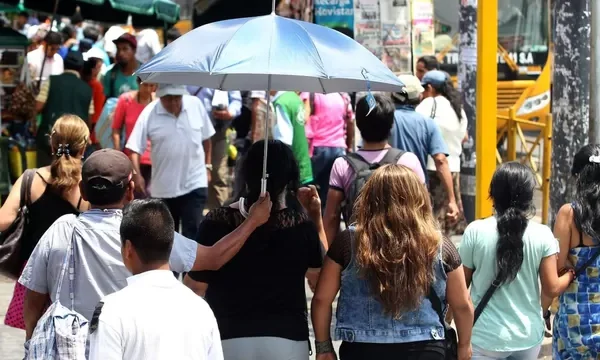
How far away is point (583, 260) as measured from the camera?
530 centimetres

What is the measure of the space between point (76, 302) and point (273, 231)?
845 millimetres

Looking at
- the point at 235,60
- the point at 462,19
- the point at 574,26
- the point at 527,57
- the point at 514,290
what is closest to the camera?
the point at 235,60

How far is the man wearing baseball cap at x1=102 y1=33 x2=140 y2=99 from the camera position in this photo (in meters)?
11.3

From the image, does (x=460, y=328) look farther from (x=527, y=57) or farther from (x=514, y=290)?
(x=527, y=57)

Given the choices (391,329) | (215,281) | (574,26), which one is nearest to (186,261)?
(215,281)

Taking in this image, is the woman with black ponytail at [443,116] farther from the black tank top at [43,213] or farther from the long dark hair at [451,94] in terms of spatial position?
the black tank top at [43,213]

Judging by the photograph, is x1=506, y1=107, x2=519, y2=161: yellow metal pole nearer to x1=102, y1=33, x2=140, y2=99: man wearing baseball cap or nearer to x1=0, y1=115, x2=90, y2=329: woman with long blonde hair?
x1=102, y1=33, x2=140, y2=99: man wearing baseball cap

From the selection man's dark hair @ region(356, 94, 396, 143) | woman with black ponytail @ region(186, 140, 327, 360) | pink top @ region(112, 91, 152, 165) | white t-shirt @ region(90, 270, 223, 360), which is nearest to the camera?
white t-shirt @ region(90, 270, 223, 360)

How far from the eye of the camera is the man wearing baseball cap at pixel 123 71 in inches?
445

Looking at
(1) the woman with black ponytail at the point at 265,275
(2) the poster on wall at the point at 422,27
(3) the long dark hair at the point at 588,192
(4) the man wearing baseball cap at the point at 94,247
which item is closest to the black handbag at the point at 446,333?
(1) the woman with black ponytail at the point at 265,275

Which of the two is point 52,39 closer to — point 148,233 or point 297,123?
point 297,123

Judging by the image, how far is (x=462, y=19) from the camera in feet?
38.4

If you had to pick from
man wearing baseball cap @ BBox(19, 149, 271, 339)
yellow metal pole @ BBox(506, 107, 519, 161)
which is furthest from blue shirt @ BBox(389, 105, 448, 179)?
yellow metal pole @ BBox(506, 107, 519, 161)

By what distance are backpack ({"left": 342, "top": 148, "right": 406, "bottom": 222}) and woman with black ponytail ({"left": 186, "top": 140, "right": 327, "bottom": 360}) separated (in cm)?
144
